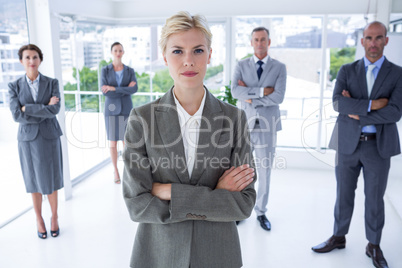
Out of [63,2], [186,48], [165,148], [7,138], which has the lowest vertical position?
[7,138]

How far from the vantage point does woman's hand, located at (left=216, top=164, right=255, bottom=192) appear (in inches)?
63.3

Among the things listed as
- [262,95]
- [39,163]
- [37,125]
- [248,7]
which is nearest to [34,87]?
[37,125]

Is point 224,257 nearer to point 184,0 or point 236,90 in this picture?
point 236,90

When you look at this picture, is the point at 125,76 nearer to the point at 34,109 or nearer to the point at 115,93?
the point at 115,93

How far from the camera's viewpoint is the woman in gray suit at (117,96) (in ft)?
18.1

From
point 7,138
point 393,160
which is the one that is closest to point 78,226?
point 7,138

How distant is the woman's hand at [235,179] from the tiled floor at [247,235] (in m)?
2.01

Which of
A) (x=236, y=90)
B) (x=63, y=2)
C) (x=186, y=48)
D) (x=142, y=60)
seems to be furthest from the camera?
(x=142, y=60)

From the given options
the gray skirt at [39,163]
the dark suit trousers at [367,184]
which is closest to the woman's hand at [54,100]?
the gray skirt at [39,163]

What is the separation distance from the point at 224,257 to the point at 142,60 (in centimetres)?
568

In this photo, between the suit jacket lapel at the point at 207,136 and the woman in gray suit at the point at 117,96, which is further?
the woman in gray suit at the point at 117,96

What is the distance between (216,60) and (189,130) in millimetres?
4948

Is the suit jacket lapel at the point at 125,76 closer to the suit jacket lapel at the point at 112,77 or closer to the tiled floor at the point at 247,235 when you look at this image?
the suit jacket lapel at the point at 112,77

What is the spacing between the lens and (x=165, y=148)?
1.56m
